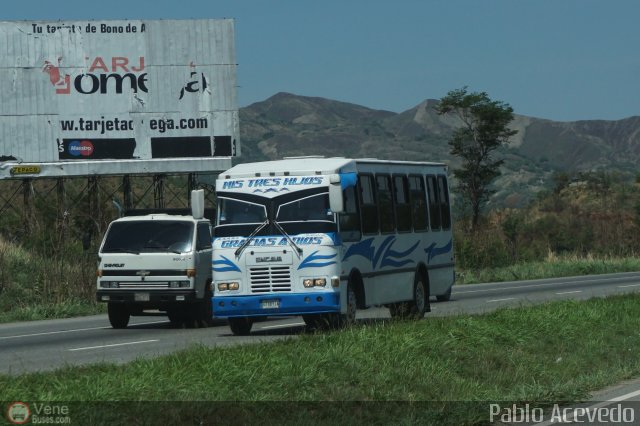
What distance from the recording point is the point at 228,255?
2139 centimetres

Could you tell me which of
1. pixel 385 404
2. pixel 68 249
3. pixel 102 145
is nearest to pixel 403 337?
pixel 385 404

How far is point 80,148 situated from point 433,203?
28.5m

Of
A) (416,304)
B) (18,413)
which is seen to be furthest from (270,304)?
(18,413)

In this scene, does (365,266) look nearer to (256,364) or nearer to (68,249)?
(256,364)

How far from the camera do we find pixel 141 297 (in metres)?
24.7

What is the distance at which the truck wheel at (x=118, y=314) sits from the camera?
25.4 metres

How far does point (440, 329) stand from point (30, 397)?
304 inches

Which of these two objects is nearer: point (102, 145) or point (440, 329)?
point (440, 329)

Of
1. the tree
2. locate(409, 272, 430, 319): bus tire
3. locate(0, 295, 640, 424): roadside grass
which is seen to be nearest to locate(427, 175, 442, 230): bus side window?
locate(409, 272, 430, 319): bus tire

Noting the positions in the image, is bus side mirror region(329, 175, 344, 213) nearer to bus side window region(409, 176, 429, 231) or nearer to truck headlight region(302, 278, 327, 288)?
truck headlight region(302, 278, 327, 288)

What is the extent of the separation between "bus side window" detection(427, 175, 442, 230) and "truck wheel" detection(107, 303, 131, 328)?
6406mm

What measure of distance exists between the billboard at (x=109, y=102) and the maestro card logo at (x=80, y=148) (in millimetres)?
41

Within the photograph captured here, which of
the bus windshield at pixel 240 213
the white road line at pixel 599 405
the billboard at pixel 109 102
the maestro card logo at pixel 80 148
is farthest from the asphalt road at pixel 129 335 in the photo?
the maestro card logo at pixel 80 148

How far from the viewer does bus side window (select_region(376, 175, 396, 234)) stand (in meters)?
23.2
